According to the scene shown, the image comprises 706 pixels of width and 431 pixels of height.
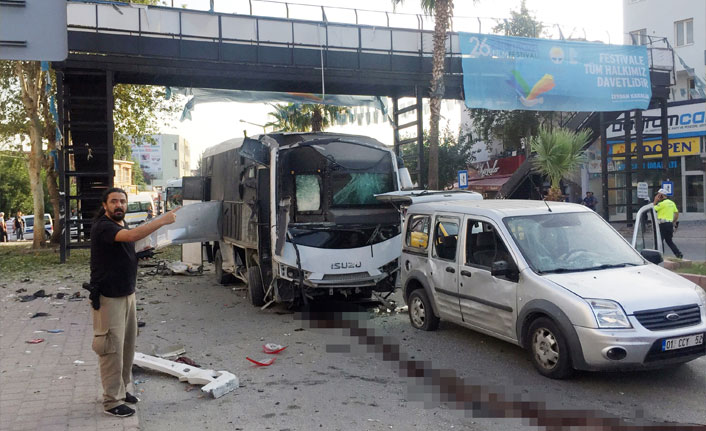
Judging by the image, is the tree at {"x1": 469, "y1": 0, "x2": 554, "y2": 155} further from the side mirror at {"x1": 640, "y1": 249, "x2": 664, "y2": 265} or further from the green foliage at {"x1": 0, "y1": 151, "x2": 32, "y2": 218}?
the green foliage at {"x1": 0, "y1": 151, "x2": 32, "y2": 218}

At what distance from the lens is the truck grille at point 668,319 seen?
213 inches

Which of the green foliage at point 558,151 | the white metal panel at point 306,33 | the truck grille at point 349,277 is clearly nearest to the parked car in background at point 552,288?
the truck grille at point 349,277

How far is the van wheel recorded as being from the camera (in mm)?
7973

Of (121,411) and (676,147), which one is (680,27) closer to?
(676,147)

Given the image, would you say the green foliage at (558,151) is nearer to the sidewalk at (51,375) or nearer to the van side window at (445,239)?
the van side window at (445,239)

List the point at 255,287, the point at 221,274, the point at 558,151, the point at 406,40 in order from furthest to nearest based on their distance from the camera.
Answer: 1. the point at 406,40
2. the point at 558,151
3. the point at 221,274
4. the point at 255,287

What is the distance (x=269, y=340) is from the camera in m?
8.16

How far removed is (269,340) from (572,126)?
21.8 m

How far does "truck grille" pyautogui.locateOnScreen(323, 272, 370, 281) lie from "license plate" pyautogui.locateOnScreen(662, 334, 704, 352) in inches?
192

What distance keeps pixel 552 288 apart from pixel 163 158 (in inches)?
4753

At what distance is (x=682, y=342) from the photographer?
5.45m

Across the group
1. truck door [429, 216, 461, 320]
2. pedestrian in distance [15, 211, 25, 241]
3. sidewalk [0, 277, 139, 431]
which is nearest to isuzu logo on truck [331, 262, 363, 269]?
truck door [429, 216, 461, 320]

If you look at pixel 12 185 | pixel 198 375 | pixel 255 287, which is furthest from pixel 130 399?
pixel 12 185

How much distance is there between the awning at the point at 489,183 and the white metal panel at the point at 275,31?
22553mm
